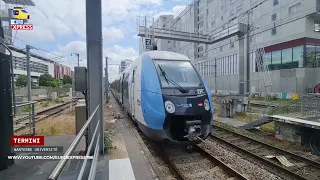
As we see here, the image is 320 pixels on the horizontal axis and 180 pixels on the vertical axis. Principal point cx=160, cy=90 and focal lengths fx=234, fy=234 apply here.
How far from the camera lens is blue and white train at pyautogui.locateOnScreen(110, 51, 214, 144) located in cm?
559

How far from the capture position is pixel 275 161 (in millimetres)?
6305

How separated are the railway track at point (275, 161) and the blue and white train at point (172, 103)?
1727 millimetres

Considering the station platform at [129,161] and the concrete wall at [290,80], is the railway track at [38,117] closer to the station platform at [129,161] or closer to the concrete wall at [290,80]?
the station platform at [129,161]

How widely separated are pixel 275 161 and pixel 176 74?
3.56 metres

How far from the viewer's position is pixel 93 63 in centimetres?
541

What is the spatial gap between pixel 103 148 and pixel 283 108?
29.3 ft

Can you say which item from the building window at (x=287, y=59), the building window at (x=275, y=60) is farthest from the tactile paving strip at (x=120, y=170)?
the building window at (x=275, y=60)

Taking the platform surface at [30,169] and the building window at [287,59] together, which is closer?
the platform surface at [30,169]

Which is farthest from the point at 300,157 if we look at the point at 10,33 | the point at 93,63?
the point at 10,33

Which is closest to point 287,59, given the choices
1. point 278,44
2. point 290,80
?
point 278,44

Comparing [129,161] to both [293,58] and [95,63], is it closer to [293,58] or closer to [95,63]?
[95,63]

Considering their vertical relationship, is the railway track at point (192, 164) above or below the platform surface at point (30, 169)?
below

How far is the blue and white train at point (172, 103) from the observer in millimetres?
5586

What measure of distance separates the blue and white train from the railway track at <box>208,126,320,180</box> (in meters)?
1.73
